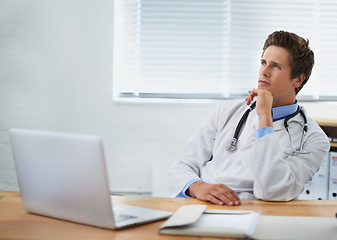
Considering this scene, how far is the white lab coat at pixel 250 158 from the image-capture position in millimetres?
1612

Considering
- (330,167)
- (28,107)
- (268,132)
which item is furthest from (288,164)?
(28,107)

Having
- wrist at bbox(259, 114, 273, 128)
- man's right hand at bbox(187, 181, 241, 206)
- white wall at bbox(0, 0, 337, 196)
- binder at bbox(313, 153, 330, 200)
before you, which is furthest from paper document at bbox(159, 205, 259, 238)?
white wall at bbox(0, 0, 337, 196)

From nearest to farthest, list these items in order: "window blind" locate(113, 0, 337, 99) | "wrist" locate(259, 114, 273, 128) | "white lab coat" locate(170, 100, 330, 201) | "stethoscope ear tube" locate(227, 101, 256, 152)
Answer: "white lab coat" locate(170, 100, 330, 201), "wrist" locate(259, 114, 273, 128), "stethoscope ear tube" locate(227, 101, 256, 152), "window blind" locate(113, 0, 337, 99)

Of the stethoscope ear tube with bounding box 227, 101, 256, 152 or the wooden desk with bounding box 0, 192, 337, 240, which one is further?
the stethoscope ear tube with bounding box 227, 101, 256, 152

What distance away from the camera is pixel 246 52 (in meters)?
3.29

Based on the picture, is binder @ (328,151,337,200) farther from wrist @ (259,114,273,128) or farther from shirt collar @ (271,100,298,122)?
wrist @ (259,114,273,128)

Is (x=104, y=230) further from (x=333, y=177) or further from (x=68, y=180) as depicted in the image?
(x=333, y=177)

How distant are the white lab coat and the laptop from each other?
0.53 meters

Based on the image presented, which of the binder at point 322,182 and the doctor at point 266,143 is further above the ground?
the doctor at point 266,143

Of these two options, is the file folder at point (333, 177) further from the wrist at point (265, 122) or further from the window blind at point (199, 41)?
the wrist at point (265, 122)

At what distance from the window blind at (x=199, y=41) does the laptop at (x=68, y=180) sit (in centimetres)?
210

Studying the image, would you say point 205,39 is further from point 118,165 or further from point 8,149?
point 8,149

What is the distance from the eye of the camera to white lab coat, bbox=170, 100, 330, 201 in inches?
63.5

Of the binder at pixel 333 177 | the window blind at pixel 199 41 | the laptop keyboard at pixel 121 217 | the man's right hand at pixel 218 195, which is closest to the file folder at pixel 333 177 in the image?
the binder at pixel 333 177
